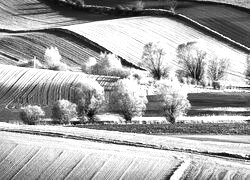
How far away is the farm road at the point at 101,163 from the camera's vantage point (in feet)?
105

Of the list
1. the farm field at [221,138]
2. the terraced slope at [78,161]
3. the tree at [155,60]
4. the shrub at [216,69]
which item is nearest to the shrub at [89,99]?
the farm field at [221,138]

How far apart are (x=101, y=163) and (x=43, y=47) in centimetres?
5947

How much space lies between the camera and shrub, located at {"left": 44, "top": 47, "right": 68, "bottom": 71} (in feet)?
264

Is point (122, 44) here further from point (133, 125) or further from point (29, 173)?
point (29, 173)

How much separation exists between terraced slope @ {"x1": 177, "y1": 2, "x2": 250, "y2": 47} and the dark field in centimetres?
4734

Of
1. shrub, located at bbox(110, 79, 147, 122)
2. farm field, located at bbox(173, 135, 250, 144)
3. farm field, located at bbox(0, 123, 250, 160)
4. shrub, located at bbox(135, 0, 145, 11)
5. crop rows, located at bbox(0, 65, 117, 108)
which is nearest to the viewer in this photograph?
farm field, located at bbox(0, 123, 250, 160)

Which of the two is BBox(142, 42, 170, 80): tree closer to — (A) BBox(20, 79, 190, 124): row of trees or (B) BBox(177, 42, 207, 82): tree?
(B) BBox(177, 42, 207, 82): tree

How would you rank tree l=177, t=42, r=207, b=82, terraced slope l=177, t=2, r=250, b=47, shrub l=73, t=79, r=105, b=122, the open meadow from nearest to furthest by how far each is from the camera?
the open meadow < shrub l=73, t=79, r=105, b=122 < tree l=177, t=42, r=207, b=82 < terraced slope l=177, t=2, r=250, b=47

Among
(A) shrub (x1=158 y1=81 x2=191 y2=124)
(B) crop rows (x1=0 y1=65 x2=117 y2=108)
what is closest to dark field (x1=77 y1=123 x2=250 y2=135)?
(A) shrub (x1=158 y1=81 x2=191 y2=124)

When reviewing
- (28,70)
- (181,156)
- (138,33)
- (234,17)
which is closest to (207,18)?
(234,17)

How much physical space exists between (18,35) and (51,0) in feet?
88.1

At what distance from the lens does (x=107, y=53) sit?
89062 millimetres

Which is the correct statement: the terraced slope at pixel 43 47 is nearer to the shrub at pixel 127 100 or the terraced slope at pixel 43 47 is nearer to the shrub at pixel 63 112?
the shrub at pixel 127 100

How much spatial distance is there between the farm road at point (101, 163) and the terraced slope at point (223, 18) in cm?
6374
